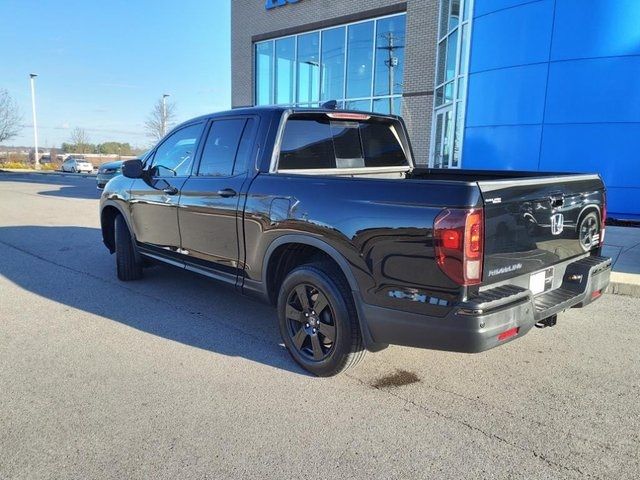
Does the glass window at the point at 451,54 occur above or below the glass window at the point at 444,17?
below

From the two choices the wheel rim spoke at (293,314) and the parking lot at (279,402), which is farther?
the wheel rim spoke at (293,314)

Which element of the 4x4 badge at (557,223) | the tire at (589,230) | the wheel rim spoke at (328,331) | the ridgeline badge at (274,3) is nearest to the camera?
the 4x4 badge at (557,223)

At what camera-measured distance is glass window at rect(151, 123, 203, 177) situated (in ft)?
15.6

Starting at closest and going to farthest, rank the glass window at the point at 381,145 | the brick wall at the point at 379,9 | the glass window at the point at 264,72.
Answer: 1. the glass window at the point at 381,145
2. the brick wall at the point at 379,9
3. the glass window at the point at 264,72

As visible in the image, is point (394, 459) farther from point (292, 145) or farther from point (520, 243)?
point (292, 145)

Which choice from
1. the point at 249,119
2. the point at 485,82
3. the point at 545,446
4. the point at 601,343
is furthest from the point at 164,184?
the point at 485,82

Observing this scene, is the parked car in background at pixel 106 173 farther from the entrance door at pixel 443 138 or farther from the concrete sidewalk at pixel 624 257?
the concrete sidewalk at pixel 624 257

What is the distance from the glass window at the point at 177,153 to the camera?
477cm

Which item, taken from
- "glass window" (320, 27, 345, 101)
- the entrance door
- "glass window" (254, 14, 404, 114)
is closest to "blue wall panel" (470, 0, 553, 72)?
the entrance door

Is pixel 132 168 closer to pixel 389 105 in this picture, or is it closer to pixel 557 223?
pixel 557 223

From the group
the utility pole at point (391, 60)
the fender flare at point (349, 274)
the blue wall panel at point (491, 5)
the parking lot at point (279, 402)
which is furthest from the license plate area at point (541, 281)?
the utility pole at point (391, 60)

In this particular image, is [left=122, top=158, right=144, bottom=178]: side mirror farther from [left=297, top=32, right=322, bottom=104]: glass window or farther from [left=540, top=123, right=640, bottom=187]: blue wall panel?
[left=297, top=32, right=322, bottom=104]: glass window

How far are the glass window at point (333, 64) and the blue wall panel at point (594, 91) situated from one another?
27.0ft

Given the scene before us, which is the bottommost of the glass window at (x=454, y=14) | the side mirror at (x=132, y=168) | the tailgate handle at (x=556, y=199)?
the tailgate handle at (x=556, y=199)
